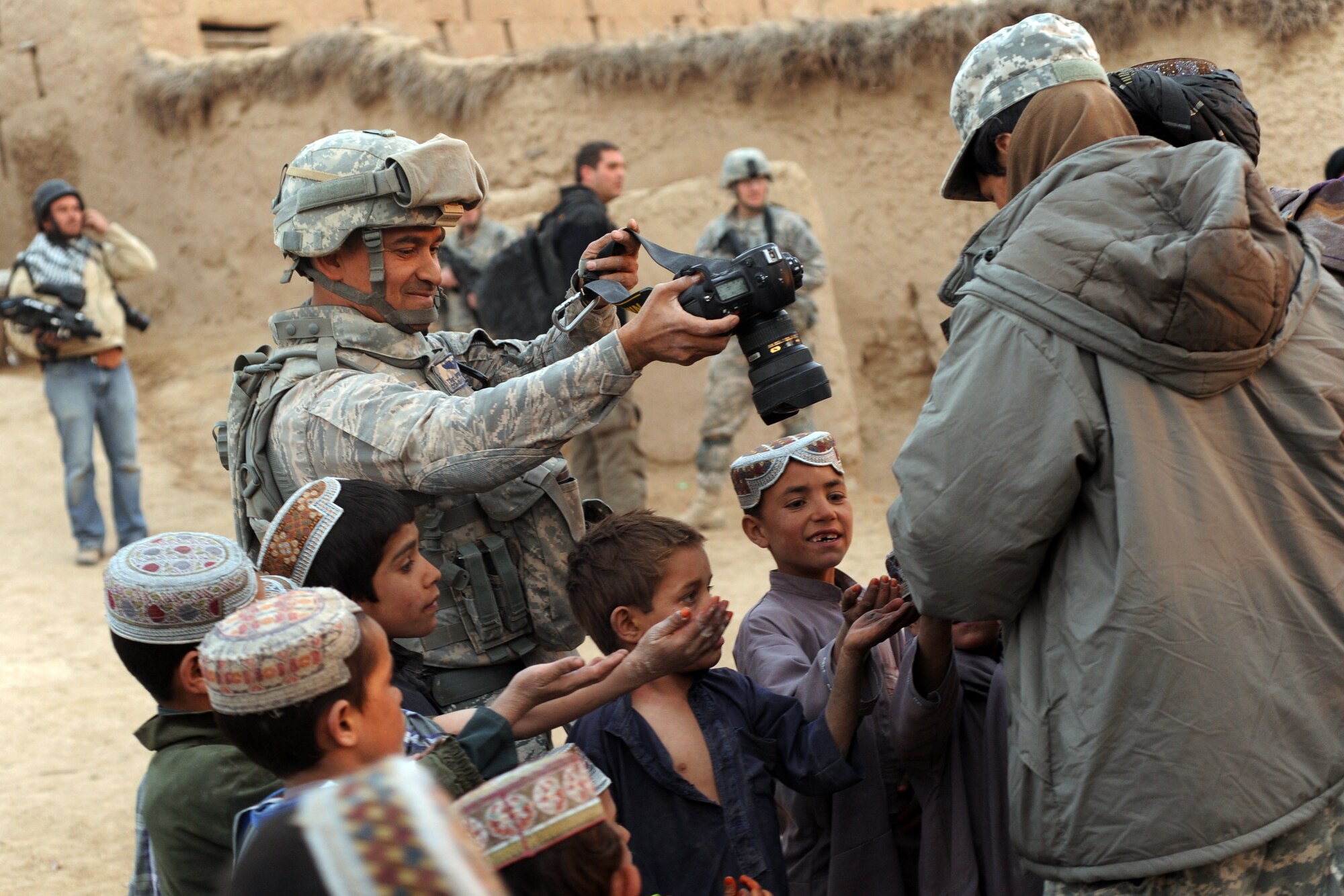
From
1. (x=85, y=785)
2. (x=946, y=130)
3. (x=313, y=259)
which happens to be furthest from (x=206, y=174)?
(x=313, y=259)

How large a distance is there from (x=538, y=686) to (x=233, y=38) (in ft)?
39.0

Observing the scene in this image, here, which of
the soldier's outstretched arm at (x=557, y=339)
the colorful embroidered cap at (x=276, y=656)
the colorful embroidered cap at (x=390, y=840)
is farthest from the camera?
the soldier's outstretched arm at (x=557, y=339)

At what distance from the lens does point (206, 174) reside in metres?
12.1

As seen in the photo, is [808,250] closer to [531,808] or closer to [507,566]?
[507,566]

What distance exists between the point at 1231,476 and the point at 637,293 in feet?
4.05

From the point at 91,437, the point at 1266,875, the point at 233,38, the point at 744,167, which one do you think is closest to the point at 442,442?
the point at 1266,875

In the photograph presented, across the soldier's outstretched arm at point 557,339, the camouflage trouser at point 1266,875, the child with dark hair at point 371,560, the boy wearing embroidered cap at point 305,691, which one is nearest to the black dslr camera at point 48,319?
the soldier's outstretched arm at point 557,339

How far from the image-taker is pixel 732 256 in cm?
812

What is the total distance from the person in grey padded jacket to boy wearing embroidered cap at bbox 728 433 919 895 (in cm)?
48

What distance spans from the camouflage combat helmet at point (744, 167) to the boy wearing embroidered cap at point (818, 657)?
16.7 ft

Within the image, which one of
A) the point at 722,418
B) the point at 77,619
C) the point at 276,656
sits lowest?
the point at 77,619

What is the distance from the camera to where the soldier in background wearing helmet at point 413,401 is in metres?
2.37

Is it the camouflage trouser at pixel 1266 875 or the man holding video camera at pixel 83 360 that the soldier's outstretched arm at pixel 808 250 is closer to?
the man holding video camera at pixel 83 360

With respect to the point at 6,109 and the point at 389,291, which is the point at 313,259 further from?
the point at 6,109
